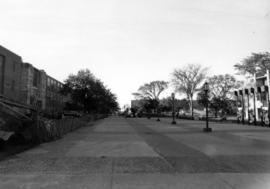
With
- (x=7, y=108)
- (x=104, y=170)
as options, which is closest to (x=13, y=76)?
(x=7, y=108)

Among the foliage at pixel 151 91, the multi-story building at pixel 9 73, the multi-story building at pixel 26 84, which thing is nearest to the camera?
the multi-story building at pixel 9 73

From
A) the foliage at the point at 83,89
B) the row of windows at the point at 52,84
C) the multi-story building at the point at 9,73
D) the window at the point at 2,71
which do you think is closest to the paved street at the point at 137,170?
the window at the point at 2,71

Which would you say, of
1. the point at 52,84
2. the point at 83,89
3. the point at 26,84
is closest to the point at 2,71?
the point at 83,89

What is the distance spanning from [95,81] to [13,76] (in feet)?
42.2

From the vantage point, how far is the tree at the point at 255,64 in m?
55.3

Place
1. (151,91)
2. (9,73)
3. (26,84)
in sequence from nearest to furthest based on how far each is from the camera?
(9,73), (26,84), (151,91)

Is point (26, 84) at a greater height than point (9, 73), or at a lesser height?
lesser

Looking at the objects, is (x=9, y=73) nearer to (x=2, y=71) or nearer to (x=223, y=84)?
(x=2, y=71)

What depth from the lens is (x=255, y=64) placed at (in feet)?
187

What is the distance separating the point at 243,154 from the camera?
1000 cm

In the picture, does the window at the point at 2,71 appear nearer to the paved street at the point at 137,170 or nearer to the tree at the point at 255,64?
the paved street at the point at 137,170

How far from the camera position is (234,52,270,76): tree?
55.3m

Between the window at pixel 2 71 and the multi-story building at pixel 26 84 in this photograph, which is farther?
the multi-story building at pixel 26 84

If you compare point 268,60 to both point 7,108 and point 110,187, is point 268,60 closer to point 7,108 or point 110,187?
point 7,108
